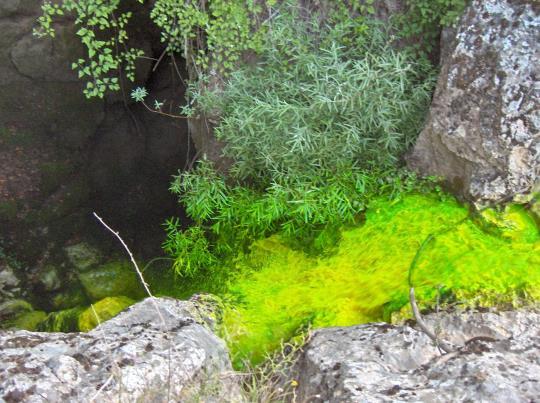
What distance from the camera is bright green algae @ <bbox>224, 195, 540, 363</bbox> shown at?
3896 mm

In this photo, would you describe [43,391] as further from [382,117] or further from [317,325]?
[382,117]

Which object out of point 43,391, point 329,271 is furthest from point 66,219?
point 43,391

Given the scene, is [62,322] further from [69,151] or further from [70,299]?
[69,151]

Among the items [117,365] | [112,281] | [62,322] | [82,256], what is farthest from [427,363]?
[82,256]

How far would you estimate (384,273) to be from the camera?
429 centimetres

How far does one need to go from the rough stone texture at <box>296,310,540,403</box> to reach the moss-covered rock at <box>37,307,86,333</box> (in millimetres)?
2606

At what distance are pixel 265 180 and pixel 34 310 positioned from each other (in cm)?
274

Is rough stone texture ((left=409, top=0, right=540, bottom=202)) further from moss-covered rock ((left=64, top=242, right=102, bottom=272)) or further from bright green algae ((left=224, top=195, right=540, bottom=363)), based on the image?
moss-covered rock ((left=64, top=242, right=102, bottom=272))

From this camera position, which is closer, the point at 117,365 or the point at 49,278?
the point at 117,365

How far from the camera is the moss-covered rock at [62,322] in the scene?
5.28 meters

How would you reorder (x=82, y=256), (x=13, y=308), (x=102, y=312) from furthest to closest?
(x=82, y=256)
(x=13, y=308)
(x=102, y=312)

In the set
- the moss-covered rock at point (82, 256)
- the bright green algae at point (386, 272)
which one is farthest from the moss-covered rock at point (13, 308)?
the bright green algae at point (386, 272)

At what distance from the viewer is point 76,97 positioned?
7.55m

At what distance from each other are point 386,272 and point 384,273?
2cm
